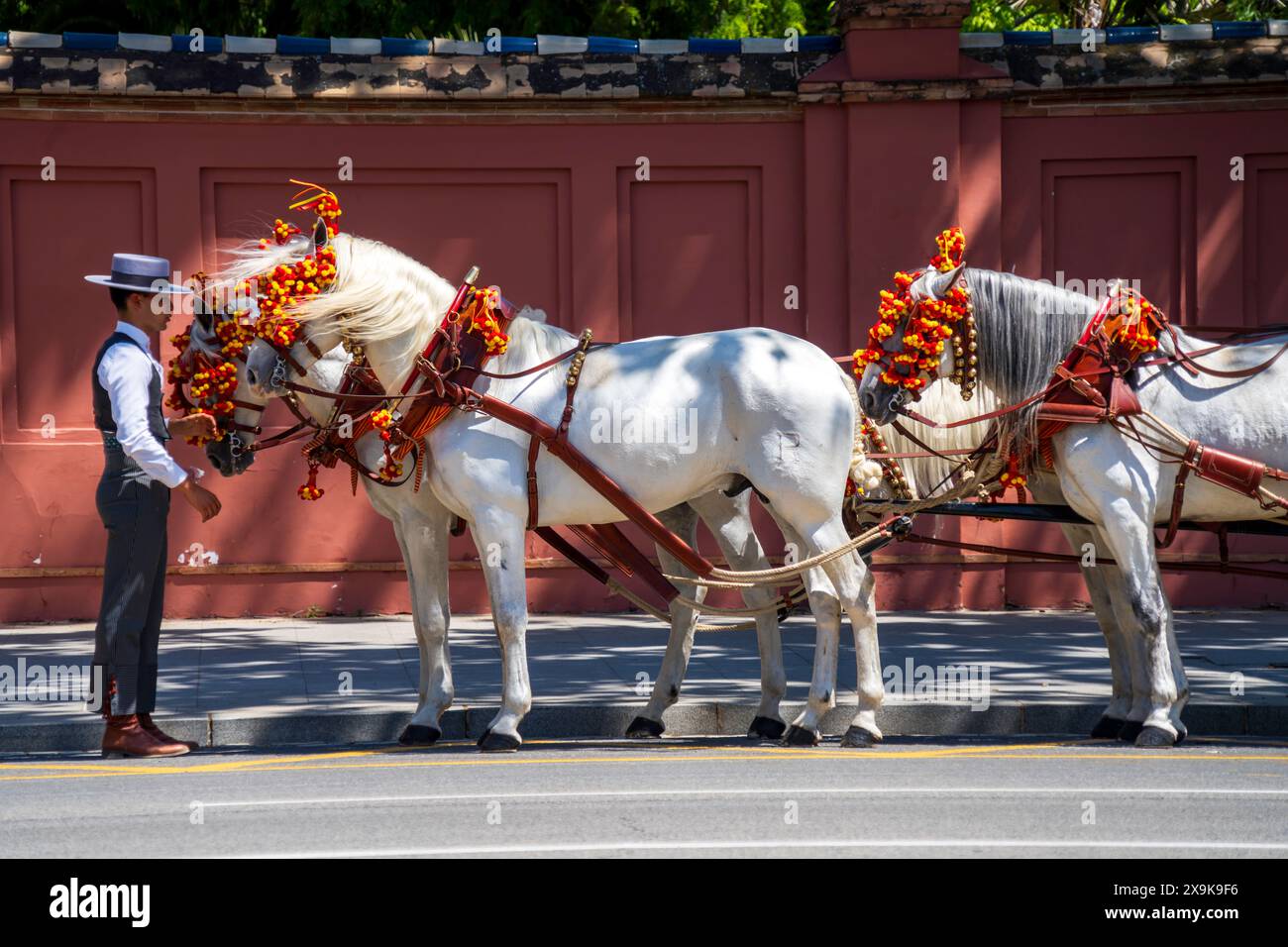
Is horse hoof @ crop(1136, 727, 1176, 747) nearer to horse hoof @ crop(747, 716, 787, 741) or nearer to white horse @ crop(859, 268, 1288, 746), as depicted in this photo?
white horse @ crop(859, 268, 1288, 746)

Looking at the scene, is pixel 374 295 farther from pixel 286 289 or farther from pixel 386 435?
pixel 386 435

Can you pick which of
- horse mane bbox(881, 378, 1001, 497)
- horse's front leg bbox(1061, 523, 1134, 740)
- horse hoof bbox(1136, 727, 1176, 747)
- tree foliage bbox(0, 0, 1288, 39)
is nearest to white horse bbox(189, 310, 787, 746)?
horse mane bbox(881, 378, 1001, 497)

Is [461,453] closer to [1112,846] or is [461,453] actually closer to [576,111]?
[1112,846]

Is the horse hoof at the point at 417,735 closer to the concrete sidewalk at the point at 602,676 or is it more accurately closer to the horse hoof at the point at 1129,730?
the concrete sidewalk at the point at 602,676

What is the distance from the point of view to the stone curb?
8.13 metres

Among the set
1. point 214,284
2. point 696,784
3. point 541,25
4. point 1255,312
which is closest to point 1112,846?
point 696,784

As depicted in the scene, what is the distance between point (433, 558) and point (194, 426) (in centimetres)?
121

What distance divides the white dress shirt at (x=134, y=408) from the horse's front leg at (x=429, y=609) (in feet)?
3.52

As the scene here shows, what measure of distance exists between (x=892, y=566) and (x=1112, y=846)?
7033 mm

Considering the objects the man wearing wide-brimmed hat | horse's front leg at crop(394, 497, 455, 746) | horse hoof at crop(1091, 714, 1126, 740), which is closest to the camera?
the man wearing wide-brimmed hat

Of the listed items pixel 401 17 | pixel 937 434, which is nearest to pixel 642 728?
pixel 937 434

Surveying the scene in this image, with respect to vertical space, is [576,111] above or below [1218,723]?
above

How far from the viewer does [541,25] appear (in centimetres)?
1642

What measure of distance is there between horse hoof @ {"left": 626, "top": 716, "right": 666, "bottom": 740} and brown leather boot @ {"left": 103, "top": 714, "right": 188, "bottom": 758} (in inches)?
82.4
